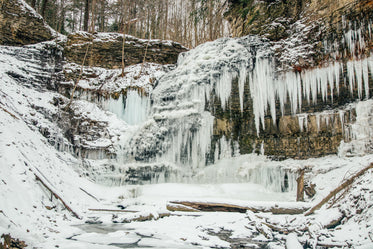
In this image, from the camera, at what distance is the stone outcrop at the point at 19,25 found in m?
12.3

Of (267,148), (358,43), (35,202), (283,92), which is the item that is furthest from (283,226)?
(358,43)

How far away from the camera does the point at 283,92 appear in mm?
9508

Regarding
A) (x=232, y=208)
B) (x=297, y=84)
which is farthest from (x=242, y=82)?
(x=232, y=208)

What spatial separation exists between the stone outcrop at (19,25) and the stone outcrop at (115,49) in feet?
4.67

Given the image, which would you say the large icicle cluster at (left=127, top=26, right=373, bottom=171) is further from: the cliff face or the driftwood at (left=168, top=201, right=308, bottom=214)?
the driftwood at (left=168, top=201, right=308, bottom=214)

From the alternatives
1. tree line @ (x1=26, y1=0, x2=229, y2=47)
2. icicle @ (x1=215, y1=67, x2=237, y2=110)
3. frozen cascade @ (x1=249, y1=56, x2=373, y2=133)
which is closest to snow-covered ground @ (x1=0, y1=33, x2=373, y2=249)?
frozen cascade @ (x1=249, y1=56, x2=373, y2=133)

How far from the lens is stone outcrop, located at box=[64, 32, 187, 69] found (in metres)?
14.0

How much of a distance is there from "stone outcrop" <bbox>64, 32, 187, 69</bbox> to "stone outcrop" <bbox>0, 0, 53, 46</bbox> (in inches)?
56.1

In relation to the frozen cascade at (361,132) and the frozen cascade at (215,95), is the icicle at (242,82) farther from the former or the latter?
the frozen cascade at (361,132)

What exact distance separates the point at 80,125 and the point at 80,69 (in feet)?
12.4

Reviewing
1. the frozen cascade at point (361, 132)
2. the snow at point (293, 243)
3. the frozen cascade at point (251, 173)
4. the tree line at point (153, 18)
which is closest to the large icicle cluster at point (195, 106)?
the frozen cascade at point (251, 173)

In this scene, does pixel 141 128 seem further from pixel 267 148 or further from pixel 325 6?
pixel 325 6

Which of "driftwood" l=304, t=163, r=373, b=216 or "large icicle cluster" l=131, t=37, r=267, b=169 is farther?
"large icicle cluster" l=131, t=37, r=267, b=169

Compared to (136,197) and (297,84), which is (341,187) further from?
(136,197)
